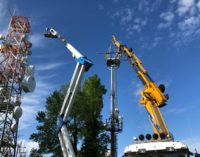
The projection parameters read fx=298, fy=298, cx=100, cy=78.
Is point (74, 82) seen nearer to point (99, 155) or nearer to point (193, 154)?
point (193, 154)

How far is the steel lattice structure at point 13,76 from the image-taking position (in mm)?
39688

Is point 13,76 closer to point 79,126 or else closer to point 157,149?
point 79,126

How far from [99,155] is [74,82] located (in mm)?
18817

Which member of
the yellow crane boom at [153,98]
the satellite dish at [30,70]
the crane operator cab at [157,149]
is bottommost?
the crane operator cab at [157,149]

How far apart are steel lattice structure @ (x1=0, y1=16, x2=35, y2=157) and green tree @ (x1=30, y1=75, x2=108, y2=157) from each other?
3.65 metres

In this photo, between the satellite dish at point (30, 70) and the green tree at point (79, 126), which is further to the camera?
the satellite dish at point (30, 70)

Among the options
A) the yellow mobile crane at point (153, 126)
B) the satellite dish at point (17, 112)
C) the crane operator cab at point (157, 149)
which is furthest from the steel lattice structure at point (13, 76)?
the crane operator cab at point (157, 149)

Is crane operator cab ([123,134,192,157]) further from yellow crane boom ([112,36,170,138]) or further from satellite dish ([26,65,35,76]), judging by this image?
satellite dish ([26,65,35,76])

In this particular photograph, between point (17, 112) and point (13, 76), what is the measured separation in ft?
16.8

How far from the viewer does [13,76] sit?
4097 centimetres

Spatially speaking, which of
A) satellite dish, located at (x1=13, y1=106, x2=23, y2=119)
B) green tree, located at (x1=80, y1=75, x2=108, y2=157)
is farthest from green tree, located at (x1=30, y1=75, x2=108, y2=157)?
satellite dish, located at (x1=13, y1=106, x2=23, y2=119)

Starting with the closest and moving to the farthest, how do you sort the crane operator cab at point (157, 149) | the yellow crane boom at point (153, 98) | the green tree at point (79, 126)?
the crane operator cab at point (157, 149) < the yellow crane boom at point (153, 98) < the green tree at point (79, 126)

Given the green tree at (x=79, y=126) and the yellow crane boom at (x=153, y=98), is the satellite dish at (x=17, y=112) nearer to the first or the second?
the green tree at (x=79, y=126)

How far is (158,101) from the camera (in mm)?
28781
